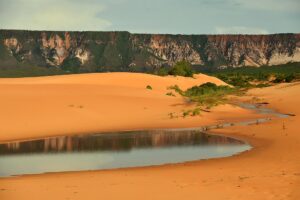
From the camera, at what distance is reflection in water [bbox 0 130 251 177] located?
1853cm

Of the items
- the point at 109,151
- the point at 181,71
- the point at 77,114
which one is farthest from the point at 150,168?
the point at 181,71

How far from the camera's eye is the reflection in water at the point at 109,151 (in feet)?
60.8

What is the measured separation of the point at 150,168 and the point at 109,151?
5.28 meters

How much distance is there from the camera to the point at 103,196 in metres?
12.8

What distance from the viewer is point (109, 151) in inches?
874

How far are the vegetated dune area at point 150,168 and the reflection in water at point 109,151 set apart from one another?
1.34m

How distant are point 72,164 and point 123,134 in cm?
970

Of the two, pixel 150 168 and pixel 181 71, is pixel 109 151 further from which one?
pixel 181 71

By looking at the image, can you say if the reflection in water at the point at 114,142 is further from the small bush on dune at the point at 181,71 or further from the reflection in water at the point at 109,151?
the small bush on dune at the point at 181,71

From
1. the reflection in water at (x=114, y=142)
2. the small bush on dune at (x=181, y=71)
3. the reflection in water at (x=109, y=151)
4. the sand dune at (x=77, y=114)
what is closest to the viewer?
the reflection in water at (x=109, y=151)

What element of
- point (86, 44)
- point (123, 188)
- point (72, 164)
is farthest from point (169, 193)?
point (86, 44)

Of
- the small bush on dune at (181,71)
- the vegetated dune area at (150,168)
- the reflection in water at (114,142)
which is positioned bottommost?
the reflection in water at (114,142)

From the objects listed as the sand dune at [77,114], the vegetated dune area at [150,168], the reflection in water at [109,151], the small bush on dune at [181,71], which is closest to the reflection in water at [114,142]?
the reflection in water at [109,151]

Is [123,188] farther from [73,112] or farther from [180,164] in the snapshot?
[73,112]
